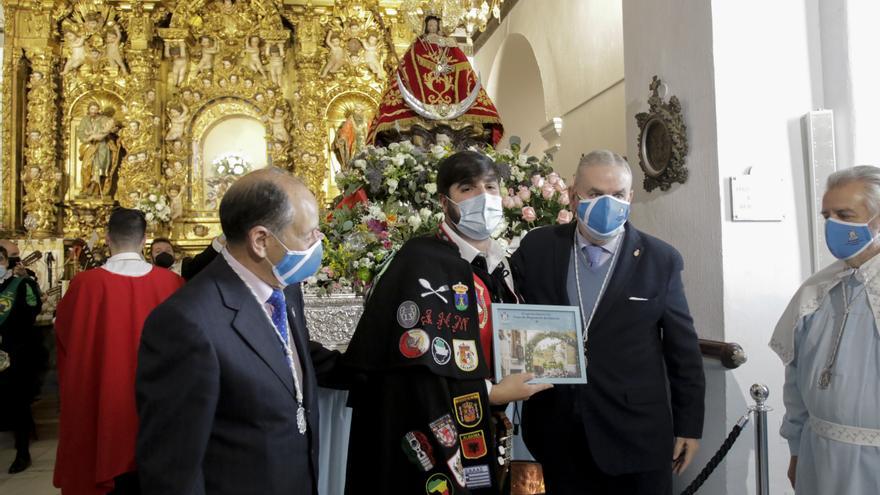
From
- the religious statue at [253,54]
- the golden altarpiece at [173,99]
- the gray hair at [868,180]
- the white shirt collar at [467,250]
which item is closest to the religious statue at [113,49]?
the golden altarpiece at [173,99]

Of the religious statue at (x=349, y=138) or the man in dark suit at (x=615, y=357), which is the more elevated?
the religious statue at (x=349, y=138)

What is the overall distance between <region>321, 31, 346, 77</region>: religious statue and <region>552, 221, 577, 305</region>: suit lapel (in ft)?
32.8

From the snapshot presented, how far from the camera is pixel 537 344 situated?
237 cm

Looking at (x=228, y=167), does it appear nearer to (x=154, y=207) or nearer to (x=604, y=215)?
(x=154, y=207)

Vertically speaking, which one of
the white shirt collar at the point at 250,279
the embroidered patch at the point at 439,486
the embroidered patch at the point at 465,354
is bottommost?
the embroidered patch at the point at 439,486

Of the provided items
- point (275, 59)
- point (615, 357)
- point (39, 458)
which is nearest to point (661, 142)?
point (615, 357)

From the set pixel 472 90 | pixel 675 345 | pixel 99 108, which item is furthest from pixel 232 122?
pixel 675 345

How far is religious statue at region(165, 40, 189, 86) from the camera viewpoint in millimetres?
11836

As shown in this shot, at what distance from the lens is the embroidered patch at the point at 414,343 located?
2.21 metres

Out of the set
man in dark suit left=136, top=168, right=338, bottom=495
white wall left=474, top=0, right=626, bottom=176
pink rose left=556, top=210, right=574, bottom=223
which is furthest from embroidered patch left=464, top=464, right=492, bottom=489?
white wall left=474, top=0, right=626, bottom=176

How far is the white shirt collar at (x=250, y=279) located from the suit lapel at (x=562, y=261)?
1179 mm

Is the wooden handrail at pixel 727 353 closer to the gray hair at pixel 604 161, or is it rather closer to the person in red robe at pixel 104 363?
the gray hair at pixel 604 161

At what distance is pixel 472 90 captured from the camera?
5336 mm

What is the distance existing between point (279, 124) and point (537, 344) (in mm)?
10314
